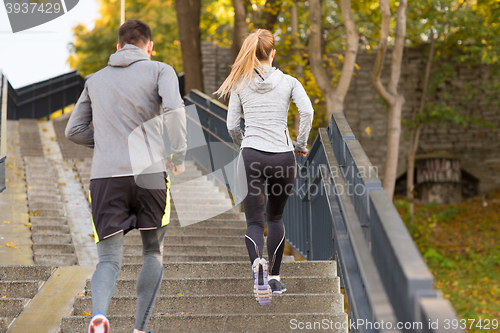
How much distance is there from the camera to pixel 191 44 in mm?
12000

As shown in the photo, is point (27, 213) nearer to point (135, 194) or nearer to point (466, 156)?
point (135, 194)

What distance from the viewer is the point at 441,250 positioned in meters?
12.1

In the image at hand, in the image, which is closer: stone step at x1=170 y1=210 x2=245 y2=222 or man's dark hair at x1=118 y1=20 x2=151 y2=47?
man's dark hair at x1=118 y1=20 x2=151 y2=47

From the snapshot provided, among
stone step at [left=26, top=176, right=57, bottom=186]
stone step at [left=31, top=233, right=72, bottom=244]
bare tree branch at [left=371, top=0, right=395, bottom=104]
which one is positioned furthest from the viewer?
bare tree branch at [left=371, top=0, right=395, bottom=104]

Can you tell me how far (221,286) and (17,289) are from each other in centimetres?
142

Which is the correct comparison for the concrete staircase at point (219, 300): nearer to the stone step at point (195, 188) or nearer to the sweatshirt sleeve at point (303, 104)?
the sweatshirt sleeve at point (303, 104)

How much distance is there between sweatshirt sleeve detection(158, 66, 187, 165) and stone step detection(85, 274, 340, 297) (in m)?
1.23

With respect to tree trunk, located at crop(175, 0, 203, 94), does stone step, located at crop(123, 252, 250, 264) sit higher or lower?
lower

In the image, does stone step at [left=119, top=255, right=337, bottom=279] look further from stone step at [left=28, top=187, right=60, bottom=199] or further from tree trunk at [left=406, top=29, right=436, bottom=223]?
tree trunk at [left=406, top=29, right=436, bottom=223]


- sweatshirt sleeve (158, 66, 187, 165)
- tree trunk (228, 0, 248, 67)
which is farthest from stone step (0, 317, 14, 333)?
tree trunk (228, 0, 248, 67)

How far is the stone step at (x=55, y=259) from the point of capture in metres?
4.41

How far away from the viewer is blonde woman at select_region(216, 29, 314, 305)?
312 centimetres

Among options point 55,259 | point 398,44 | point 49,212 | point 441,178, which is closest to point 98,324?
point 55,259

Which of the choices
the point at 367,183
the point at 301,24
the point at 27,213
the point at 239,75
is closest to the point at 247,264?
the point at 239,75
